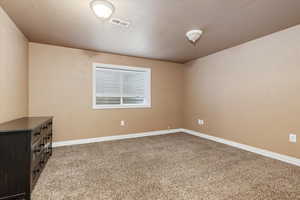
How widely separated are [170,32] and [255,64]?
72.8 inches

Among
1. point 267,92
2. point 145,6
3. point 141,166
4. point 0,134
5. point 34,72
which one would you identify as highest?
point 145,6

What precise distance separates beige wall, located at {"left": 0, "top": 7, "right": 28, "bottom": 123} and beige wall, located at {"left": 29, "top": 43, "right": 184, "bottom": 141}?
25cm

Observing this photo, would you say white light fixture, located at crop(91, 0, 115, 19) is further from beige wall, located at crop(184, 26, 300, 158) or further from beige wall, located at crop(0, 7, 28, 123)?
beige wall, located at crop(184, 26, 300, 158)

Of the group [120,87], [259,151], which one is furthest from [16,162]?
[259,151]

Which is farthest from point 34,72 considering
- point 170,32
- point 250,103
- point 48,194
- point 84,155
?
point 250,103

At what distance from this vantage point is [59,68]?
11.0 feet

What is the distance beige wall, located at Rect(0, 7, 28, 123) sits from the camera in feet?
6.56

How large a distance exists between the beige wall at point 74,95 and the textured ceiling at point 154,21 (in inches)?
12.9

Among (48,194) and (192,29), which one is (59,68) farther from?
(192,29)

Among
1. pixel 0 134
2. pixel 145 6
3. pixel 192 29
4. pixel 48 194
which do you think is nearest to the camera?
pixel 0 134

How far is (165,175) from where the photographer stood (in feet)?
6.83

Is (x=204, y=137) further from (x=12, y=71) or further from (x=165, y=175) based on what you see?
(x=12, y=71)

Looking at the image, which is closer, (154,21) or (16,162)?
(16,162)

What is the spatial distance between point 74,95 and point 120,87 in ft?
3.85
